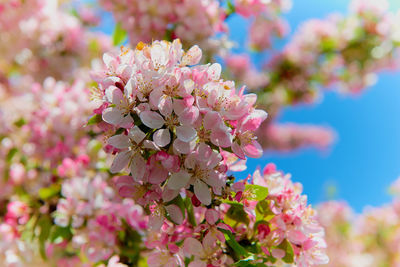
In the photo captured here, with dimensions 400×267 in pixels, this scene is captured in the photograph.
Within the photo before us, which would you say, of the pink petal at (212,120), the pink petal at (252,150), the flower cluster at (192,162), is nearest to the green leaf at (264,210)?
the flower cluster at (192,162)

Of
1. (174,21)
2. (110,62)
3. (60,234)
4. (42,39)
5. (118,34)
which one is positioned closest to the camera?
(110,62)

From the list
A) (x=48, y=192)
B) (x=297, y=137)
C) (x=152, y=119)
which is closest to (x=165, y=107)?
(x=152, y=119)

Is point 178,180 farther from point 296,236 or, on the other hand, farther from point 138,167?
point 296,236

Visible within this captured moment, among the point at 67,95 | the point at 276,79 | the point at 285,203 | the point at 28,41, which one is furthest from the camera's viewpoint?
the point at 276,79

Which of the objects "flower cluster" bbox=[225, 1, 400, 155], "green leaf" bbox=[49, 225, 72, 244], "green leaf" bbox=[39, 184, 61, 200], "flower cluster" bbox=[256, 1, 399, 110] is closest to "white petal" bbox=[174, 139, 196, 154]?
"green leaf" bbox=[49, 225, 72, 244]

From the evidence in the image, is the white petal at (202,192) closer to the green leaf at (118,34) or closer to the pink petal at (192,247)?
the pink petal at (192,247)

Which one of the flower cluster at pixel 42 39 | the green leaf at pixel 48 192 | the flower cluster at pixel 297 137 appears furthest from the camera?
the flower cluster at pixel 297 137

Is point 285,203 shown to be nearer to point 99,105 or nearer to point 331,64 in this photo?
point 99,105

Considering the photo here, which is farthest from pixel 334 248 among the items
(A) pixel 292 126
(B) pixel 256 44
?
(A) pixel 292 126
